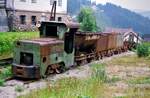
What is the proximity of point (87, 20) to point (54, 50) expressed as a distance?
28.2 metres

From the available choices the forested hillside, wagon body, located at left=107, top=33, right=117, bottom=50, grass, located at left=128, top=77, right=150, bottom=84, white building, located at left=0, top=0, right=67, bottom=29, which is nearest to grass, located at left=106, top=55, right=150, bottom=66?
wagon body, located at left=107, top=33, right=117, bottom=50

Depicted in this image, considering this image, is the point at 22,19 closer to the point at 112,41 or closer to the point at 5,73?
the point at 112,41

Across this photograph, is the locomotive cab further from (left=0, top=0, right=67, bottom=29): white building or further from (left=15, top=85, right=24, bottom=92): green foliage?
(left=0, top=0, right=67, bottom=29): white building

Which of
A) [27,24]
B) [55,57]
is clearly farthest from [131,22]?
[55,57]

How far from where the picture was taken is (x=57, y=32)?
2142cm

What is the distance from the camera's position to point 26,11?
40.0 m

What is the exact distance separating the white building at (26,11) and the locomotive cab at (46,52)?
54.4 feet

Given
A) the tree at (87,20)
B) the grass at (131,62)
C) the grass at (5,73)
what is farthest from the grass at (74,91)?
the tree at (87,20)

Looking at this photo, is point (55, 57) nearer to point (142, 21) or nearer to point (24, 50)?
point (24, 50)

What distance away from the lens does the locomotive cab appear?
1888cm

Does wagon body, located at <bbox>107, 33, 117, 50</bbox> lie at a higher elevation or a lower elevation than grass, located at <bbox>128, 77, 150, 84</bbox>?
higher

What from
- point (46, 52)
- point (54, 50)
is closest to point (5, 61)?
point (54, 50)

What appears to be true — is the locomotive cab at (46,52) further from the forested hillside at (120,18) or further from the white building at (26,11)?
the forested hillside at (120,18)

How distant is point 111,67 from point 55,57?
4353mm
